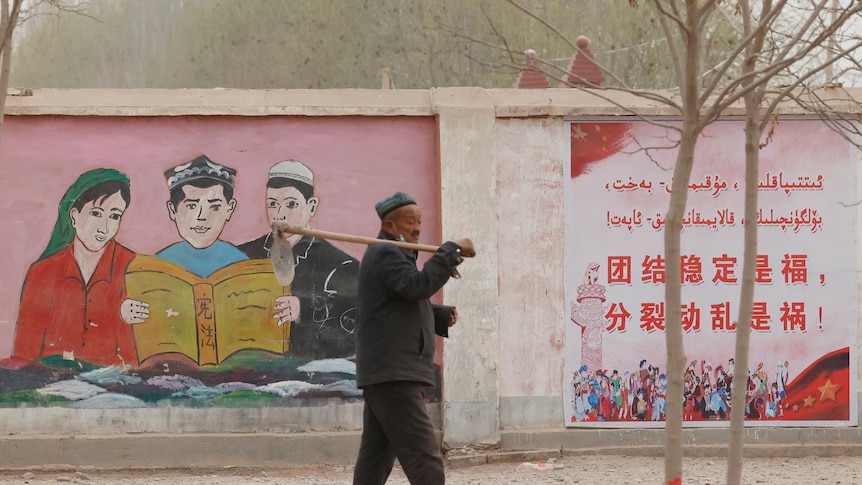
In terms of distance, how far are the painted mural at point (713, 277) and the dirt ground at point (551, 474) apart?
1.11ft

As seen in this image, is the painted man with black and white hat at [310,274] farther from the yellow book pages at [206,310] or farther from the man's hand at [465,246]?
the man's hand at [465,246]

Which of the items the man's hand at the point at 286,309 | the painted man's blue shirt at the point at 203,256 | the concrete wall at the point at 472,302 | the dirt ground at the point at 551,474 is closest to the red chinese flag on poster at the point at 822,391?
the concrete wall at the point at 472,302

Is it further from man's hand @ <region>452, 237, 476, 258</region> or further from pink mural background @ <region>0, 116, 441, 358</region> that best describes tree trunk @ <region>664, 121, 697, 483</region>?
pink mural background @ <region>0, 116, 441, 358</region>

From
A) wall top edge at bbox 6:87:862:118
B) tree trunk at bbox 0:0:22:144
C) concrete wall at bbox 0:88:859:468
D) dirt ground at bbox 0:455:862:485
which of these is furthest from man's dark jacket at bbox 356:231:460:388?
wall top edge at bbox 6:87:862:118

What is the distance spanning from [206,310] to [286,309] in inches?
19.5

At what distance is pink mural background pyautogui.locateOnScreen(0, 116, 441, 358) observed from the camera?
705cm

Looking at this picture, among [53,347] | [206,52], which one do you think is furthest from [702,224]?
[206,52]

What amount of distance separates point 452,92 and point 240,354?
214cm

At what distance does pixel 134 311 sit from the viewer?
7109 millimetres

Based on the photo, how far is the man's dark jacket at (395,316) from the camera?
4625mm

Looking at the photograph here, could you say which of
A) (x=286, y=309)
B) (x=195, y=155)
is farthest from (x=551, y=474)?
(x=195, y=155)

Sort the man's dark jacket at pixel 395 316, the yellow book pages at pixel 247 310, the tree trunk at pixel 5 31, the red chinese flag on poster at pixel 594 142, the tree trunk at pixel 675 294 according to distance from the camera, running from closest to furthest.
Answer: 1. the tree trunk at pixel 675 294
2. the man's dark jacket at pixel 395 316
3. the tree trunk at pixel 5 31
4. the yellow book pages at pixel 247 310
5. the red chinese flag on poster at pixel 594 142

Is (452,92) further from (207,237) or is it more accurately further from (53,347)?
(53,347)

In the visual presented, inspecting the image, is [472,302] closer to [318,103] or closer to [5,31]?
[318,103]
